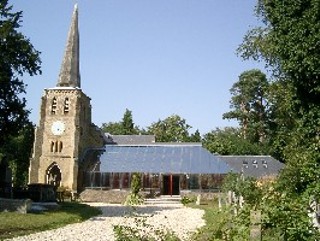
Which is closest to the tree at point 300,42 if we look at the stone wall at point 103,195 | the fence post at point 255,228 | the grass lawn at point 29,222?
the fence post at point 255,228

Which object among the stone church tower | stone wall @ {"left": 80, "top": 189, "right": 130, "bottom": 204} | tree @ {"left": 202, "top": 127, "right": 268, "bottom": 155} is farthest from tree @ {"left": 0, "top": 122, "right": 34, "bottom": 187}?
tree @ {"left": 202, "top": 127, "right": 268, "bottom": 155}

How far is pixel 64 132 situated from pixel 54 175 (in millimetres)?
5650

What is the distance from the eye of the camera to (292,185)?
14.4 metres

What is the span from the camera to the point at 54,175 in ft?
164

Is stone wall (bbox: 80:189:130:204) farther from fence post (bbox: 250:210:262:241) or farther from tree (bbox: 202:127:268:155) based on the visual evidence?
fence post (bbox: 250:210:262:241)

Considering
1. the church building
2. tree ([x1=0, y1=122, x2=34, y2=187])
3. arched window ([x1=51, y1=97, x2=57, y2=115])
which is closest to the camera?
the church building

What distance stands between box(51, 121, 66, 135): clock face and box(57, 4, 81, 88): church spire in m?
4.88

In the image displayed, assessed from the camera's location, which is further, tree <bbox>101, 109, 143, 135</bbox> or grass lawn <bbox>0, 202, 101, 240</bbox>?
tree <bbox>101, 109, 143, 135</bbox>

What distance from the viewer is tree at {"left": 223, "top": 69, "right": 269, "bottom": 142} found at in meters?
74.3

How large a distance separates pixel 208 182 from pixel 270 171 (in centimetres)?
1321

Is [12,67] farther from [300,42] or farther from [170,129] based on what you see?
[170,129]

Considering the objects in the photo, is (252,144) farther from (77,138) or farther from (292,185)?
(292,185)

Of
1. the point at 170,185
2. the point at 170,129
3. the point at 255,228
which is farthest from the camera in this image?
the point at 170,129

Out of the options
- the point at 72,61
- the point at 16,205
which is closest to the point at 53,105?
the point at 72,61
